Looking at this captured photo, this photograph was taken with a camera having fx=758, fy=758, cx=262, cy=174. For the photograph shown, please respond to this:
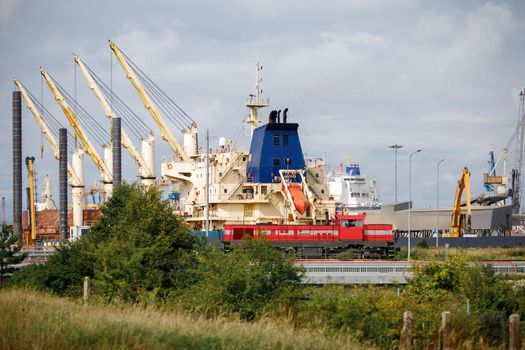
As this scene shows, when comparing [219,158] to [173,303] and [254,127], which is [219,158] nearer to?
[254,127]

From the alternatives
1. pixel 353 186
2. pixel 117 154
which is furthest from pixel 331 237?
pixel 353 186

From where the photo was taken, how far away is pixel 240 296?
25250 millimetres

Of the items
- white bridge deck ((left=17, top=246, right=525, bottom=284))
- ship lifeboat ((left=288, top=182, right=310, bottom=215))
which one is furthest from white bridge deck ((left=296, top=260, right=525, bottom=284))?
ship lifeboat ((left=288, top=182, right=310, bottom=215))

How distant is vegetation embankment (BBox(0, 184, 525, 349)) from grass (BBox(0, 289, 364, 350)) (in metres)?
0.07

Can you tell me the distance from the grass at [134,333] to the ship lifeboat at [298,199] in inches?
1542

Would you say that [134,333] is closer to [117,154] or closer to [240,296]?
[240,296]

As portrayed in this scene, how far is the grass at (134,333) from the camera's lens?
16.1 meters

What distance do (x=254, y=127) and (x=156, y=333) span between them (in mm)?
54224

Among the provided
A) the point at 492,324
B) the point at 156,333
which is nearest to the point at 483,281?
the point at 492,324

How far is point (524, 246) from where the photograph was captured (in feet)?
239

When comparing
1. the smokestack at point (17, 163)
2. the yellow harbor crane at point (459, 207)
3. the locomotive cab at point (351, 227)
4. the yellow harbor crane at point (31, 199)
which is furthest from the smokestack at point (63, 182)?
the yellow harbor crane at point (459, 207)

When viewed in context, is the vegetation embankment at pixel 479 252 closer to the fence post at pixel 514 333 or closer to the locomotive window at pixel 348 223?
the locomotive window at pixel 348 223

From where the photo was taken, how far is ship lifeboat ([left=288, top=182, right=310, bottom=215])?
197ft

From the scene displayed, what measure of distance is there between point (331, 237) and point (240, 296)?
31428mm
